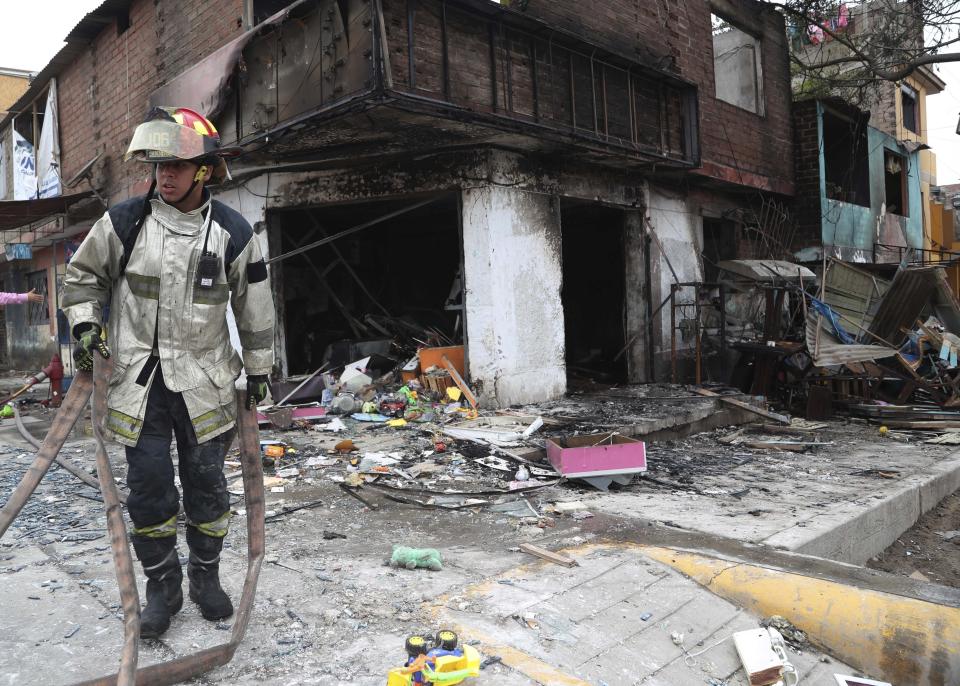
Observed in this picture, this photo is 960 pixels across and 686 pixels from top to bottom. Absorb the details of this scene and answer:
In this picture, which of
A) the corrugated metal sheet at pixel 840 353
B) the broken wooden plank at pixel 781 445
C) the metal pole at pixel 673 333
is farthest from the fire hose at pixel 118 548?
the corrugated metal sheet at pixel 840 353

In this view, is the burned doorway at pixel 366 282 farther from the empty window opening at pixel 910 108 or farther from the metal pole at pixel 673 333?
the empty window opening at pixel 910 108

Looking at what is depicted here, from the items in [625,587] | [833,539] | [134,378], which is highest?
[134,378]

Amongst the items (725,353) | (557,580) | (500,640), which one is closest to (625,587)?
(557,580)

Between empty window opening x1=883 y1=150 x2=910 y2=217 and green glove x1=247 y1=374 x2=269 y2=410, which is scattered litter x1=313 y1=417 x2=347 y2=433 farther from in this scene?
empty window opening x1=883 y1=150 x2=910 y2=217

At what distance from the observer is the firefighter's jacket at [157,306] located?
2.46m

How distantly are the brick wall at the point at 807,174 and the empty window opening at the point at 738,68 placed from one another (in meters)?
1.13

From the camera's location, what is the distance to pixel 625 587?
3.14 meters

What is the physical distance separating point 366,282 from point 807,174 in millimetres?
8553

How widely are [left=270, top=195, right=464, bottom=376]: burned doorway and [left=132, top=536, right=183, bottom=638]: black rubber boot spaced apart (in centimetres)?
594

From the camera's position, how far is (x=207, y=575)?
8.77ft

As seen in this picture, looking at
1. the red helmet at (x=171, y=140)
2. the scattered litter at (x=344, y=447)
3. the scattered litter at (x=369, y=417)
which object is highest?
the red helmet at (x=171, y=140)

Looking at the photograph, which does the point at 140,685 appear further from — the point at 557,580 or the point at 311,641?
the point at 557,580

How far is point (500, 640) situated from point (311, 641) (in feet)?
2.32

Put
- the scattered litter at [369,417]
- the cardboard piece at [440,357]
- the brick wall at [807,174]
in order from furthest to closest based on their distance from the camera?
the brick wall at [807,174] → the cardboard piece at [440,357] → the scattered litter at [369,417]
